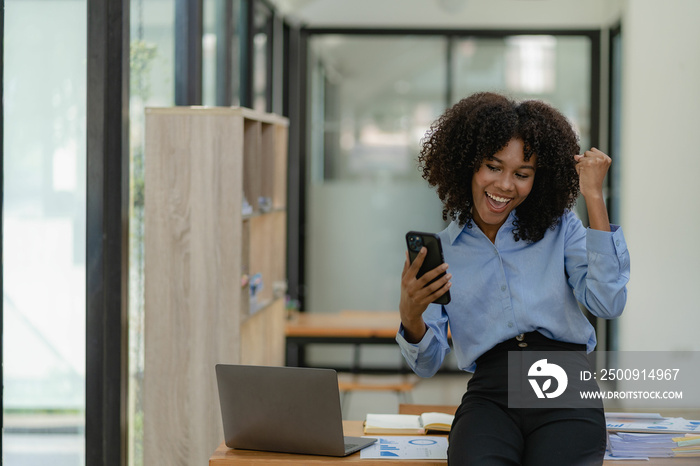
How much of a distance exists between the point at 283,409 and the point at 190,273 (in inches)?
49.9

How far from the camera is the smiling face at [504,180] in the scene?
80.6 inches

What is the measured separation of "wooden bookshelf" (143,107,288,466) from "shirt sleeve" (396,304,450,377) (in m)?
1.24

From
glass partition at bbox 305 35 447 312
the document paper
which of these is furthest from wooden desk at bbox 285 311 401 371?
the document paper

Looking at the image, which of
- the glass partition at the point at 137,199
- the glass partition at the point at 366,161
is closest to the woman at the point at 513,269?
the glass partition at the point at 137,199

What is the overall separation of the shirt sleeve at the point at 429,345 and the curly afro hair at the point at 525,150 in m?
0.26

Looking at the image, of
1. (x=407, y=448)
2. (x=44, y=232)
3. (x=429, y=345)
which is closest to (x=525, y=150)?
(x=429, y=345)

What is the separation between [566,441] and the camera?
189 cm

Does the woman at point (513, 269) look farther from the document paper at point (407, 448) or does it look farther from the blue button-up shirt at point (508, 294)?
the document paper at point (407, 448)

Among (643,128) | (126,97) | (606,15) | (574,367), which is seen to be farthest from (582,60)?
(574,367)

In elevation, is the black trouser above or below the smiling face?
below

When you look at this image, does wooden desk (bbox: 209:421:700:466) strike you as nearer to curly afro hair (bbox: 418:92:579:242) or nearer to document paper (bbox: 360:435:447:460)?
document paper (bbox: 360:435:447:460)

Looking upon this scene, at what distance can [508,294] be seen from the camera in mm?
2059

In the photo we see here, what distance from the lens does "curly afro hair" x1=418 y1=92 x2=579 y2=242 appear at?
2051 millimetres

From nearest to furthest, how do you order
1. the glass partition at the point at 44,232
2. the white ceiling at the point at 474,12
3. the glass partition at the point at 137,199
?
1. the glass partition at the point at 44,232
2. the glass partition at the point at 137,199
3. the white ceiling at the point at 474,12
